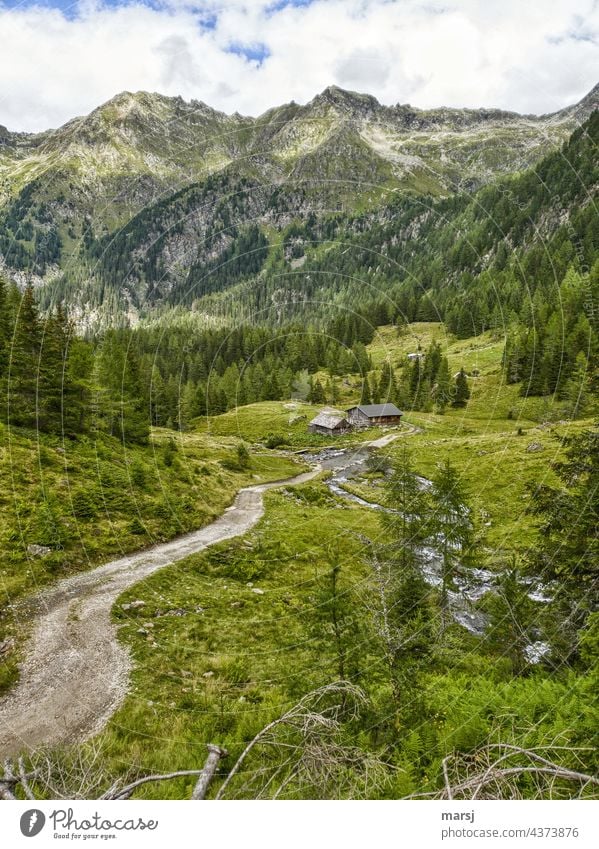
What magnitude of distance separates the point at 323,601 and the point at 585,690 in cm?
389

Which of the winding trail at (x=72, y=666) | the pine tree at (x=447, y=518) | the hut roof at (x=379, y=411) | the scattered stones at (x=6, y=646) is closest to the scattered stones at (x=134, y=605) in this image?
the winding trail at (x=72, y=666)

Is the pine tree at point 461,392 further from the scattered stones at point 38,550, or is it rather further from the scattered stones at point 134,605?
the scattered stones at point 38,550

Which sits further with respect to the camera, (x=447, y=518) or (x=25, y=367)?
(x=25, y=367)

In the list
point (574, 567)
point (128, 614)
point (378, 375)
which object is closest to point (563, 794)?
point (574, 567)

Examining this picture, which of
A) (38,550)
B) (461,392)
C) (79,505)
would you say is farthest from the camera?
(461,392)

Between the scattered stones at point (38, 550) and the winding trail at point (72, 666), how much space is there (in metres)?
1.80

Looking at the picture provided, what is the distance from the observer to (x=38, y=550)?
1845 centimetres

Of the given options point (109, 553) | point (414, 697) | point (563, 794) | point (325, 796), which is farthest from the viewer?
point (109, 553)

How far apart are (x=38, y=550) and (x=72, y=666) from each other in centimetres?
832

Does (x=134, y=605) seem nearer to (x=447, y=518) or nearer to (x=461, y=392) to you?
(x=447, y=518)

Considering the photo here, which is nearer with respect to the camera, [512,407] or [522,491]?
[522,491]

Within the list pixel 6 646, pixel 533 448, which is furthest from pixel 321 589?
pixel 533 448

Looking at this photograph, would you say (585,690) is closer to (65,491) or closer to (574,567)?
(574,567)

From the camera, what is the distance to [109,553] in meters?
21.3
